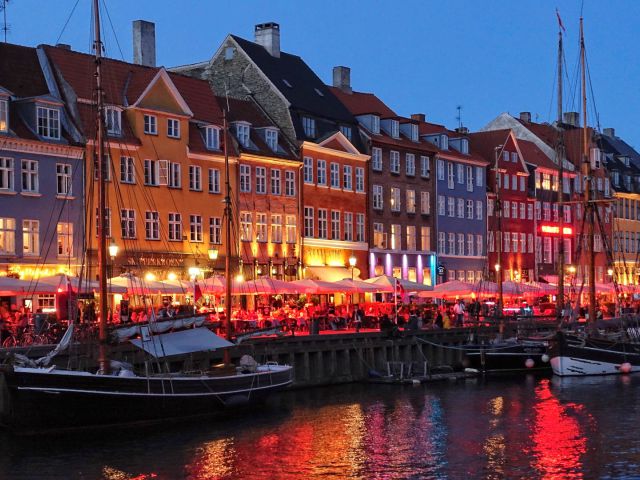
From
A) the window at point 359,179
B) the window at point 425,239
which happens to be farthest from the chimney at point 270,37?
the window at point 425,239

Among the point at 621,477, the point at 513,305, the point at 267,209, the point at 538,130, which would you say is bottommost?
the point at 621,477

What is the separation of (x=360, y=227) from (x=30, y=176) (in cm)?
2710

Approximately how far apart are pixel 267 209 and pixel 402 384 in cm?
1750

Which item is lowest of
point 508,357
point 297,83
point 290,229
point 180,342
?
point 508,357

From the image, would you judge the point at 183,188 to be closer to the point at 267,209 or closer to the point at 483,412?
the point at 267,209

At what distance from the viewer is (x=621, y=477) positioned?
2934 centimetres

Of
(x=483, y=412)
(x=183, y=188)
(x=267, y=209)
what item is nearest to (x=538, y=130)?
(x=267, y=209)

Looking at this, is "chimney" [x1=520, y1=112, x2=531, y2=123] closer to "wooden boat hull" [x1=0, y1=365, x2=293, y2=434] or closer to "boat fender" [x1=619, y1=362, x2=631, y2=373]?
"boat fender" [x1=619, y1=362, x2=631, y2=373]

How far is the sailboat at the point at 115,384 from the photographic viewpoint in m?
33.6

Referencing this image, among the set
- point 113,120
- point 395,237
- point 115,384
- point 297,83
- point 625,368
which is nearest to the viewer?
point 115,384

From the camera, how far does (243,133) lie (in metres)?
63.6

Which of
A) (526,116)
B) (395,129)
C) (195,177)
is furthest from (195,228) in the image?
(526,116)

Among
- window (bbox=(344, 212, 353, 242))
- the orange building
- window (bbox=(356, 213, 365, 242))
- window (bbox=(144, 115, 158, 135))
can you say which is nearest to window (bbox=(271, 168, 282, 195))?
the orange building

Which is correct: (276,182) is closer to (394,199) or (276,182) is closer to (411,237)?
(394,199)
